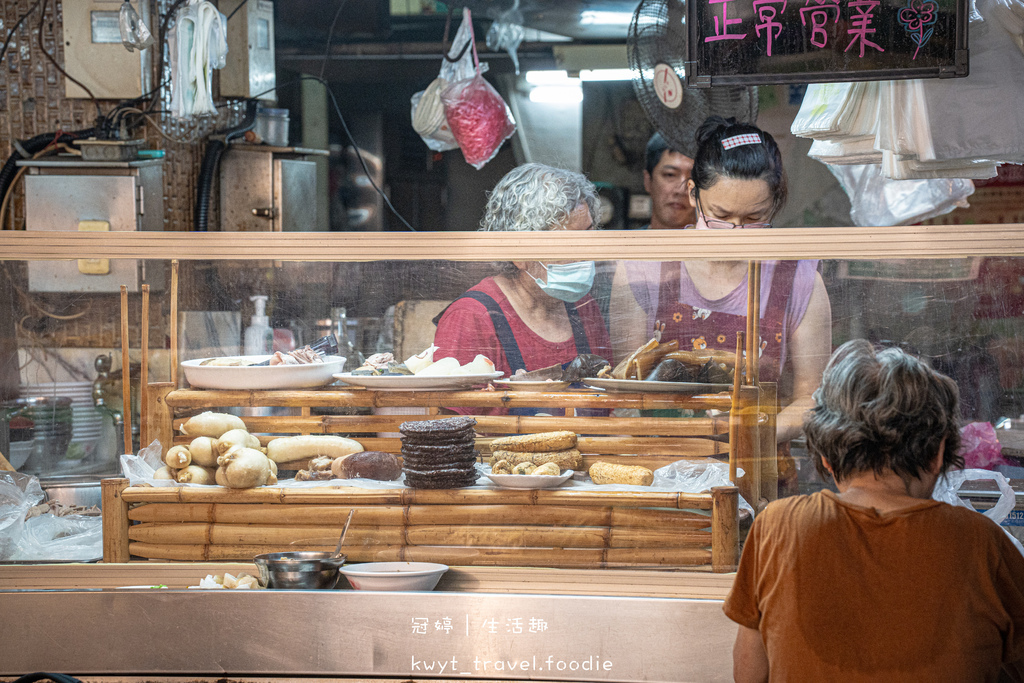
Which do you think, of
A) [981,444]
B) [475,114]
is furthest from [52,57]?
[981,444]

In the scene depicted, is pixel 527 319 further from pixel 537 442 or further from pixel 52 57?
pixel 52 57

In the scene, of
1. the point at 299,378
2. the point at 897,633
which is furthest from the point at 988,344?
the point at 299,378

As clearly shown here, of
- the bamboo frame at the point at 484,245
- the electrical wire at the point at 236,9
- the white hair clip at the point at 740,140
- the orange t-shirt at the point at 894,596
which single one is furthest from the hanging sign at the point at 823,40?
the electrical wire at the point at 236,9

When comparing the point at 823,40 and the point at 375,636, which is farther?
the point at 823,40

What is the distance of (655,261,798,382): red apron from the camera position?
5.35 feet

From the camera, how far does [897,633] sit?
1.25m

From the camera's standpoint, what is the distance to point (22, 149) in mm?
3545

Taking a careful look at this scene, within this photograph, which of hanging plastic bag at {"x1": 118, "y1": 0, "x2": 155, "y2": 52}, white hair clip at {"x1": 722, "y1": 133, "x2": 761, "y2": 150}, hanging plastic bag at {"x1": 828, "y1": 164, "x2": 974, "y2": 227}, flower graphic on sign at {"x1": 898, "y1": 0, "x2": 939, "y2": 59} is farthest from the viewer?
hanging plastic bag at {"x1": 118, "y1": 0, "x2": 155, "y2": 52}

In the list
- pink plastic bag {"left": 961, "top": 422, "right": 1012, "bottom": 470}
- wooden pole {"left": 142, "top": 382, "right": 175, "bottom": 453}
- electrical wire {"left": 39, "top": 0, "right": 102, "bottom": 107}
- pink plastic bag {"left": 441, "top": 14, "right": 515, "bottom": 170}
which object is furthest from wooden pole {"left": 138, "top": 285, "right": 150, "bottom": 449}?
electrical wire {"left": 39, "top": 0, "right": 102, "bottom": 107}

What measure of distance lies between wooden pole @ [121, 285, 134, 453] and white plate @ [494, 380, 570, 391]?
2.54 feet

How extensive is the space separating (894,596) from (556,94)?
156 inches

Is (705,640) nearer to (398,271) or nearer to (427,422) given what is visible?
(427,422)

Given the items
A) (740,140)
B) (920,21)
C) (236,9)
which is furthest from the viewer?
(236,9)

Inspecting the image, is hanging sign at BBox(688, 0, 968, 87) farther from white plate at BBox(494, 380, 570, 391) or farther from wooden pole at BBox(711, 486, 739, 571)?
wooden pole at BBox(711, 486, 739, 571)
